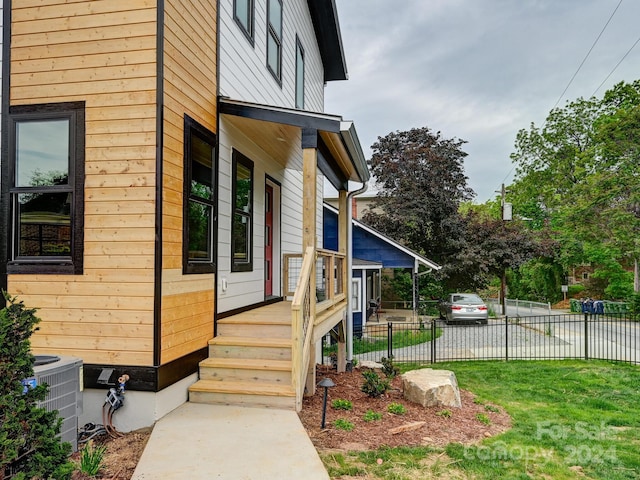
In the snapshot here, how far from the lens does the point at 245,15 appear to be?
22.5 feet

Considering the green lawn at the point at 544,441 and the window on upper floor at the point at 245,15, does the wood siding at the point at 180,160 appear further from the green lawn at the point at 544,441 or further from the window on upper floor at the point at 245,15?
the green lawn at the point at 544,441

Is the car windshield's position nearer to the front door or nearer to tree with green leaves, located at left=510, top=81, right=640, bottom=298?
tree with green leaves, located at left=510, top=81, right=640, bottom=298

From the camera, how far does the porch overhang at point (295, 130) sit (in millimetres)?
5359

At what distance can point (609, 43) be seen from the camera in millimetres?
18641

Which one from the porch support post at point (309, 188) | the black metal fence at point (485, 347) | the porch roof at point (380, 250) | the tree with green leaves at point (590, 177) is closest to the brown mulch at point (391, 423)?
the porch support post at point (309, 188)

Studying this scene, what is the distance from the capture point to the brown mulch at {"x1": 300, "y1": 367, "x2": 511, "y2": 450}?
4.55 m

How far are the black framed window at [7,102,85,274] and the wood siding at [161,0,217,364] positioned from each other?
2.66ft

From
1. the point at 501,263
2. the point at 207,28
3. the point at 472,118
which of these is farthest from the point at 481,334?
the point at 472,118

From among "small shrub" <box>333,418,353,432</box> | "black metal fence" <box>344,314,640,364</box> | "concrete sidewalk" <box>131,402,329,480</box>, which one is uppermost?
"concrete sidewalk" <box>131,402,329,480</box>

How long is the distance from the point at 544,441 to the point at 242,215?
4.68 m

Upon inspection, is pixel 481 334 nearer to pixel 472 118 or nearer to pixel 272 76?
pixel 272 76

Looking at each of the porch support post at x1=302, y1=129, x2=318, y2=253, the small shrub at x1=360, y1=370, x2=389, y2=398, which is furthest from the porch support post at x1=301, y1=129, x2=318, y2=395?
the small shrub at x1=360, y1=370, x2=389, y2=398

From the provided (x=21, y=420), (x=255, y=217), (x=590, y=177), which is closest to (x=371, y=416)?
(x=255, y=217)

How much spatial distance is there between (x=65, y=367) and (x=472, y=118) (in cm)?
2984
